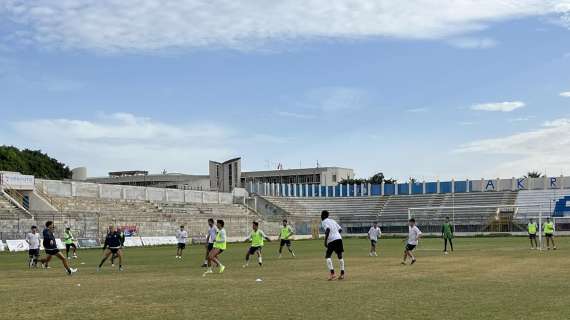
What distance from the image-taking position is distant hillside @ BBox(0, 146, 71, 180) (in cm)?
10594

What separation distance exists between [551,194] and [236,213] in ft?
150

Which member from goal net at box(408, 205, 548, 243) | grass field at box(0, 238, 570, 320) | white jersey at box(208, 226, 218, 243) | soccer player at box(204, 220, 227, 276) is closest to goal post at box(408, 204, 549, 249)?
goal net at box(408, 205, 548, 243)

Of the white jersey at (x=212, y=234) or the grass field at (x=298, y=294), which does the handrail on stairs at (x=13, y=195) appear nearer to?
the grass field at (x=298, y=294)

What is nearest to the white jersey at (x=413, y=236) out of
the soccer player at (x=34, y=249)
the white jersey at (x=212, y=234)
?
the white jersey at (x=212, y=234)

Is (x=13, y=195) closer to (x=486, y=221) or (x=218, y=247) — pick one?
(x=218, y=247)

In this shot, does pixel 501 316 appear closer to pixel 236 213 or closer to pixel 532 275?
pixel 532 275

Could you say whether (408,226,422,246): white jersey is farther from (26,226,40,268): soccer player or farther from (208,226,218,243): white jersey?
(26,226,40,268): soccer player

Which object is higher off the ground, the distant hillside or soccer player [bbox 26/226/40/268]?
the distant hillside

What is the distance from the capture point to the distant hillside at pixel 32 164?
348 ft

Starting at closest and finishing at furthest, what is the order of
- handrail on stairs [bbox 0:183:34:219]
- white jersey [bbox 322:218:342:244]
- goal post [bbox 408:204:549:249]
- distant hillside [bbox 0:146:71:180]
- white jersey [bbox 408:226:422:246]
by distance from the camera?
1. white jersey [bbox 322:218:342:244]
2. white jersey [bbox 408:226:422:246]
3. handrail on stairs [bbox 0:183:34:219]
4. goal post [bbox 408:204:549:249]
5. distant hillside [bbox 0:146:71:180]

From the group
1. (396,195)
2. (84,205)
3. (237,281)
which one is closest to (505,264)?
(237,281)

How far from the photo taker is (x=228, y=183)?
349 ft

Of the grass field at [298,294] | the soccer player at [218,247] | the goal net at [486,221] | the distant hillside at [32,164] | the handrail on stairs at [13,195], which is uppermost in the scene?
the distant hillside at [32,164]

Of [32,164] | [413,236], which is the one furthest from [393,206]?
[413,236]
